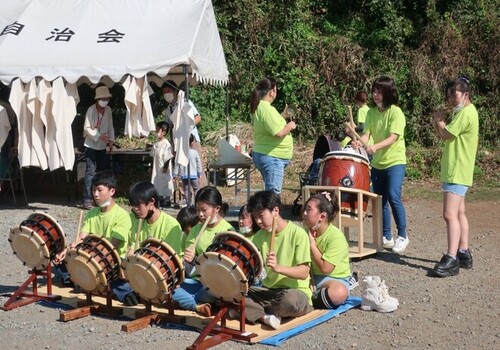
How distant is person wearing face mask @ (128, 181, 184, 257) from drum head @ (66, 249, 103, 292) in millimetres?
396

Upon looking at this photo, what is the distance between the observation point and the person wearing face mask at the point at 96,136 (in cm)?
1118

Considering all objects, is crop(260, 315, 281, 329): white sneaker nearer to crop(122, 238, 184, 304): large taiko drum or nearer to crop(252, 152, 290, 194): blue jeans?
crop(122, 238, 184, 304): large taiko drum

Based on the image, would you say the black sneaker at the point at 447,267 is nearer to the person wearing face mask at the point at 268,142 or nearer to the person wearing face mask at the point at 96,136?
the person wearing face mask at the point at 268,142

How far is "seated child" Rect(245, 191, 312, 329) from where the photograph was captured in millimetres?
5305

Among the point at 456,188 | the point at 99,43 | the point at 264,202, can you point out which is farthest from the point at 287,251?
the point at 99,43

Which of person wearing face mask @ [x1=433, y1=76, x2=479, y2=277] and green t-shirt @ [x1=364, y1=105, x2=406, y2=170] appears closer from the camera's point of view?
person wearing face mask @ [x1=433, y1=76, x2=479, y2=277]

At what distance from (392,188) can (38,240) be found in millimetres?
A: 3335

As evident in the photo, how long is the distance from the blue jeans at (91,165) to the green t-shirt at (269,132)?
3.82 m

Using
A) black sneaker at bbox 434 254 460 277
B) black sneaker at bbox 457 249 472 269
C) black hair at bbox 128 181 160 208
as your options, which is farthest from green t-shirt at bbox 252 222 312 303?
black sneaker at bbox 457 249 472 269

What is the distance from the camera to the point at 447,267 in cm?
685

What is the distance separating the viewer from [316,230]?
5863mm

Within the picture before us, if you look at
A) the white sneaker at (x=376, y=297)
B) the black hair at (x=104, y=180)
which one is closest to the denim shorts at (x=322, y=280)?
the white sneaker at (x=376, y=297)

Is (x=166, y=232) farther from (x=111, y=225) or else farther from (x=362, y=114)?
(x=362, y=114)

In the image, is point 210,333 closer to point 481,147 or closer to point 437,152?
point 437,152
